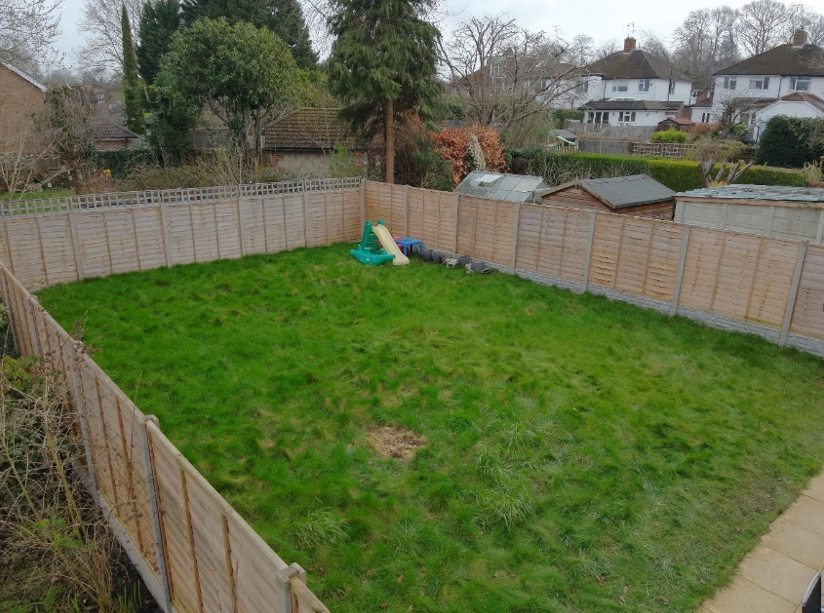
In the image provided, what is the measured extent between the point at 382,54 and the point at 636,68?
132 ft

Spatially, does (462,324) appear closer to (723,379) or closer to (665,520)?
(723,379)

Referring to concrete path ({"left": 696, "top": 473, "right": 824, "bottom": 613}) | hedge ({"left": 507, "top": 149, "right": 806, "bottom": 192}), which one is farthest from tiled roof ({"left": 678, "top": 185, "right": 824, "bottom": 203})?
hedge ({"left": 507, "top": 149, "right": 806, "bottom": 192})

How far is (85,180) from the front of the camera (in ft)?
72.4

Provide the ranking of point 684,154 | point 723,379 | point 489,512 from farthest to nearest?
point 684,154
point 723,379
point 489,512

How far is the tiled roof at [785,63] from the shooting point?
43.3 m

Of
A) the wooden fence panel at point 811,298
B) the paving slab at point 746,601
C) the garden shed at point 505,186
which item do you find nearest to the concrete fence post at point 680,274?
the wooden fence panel at point 811,298

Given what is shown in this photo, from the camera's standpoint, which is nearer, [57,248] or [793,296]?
[793,296]

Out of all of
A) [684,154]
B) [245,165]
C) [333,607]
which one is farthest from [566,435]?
[684,154]

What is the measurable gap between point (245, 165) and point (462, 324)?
13.2 m

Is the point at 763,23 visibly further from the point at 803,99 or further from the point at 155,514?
the point at 155,514

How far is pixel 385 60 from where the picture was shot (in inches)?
668

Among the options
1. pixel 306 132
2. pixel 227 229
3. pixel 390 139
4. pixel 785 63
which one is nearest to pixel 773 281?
pixel 227 229

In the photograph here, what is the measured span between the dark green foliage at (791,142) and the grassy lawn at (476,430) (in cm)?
2187

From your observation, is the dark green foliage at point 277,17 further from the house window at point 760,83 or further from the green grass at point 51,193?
the house window at point 760,83
